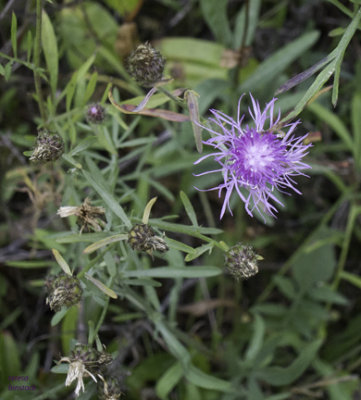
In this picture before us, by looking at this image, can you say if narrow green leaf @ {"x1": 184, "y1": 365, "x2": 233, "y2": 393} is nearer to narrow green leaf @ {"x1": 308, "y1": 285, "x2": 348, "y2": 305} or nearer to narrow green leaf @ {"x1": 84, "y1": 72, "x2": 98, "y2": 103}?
narrow green leaf @ {"x1": 308, "y1": 285, "x2": 348, "y2": 305}

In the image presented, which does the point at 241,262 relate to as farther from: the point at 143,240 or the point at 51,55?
the point at 51,55

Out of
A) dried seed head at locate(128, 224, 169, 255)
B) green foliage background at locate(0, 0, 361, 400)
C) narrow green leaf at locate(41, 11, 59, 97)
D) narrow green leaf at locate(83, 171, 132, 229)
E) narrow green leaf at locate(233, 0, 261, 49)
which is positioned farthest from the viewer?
narrow green leaf at locate(233, 0, 261, 49)

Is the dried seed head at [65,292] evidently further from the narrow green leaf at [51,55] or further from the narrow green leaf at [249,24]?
the narrow green leaf at [249,24]

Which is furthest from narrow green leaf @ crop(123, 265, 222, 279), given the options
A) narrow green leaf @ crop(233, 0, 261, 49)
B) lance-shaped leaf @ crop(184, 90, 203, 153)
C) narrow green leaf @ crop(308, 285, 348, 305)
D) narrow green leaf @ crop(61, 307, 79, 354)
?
narrow green leaf @ crop(233, 0, 261, 49)

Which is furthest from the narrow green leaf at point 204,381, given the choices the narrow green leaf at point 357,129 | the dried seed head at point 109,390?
the narrow green leaf at point 357,129

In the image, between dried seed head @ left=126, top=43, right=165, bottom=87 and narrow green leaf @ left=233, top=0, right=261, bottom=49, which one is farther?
narrow green leaf @ left=233, top=0, right=261, bottom=49

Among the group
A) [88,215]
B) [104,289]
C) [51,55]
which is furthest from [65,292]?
[51,55]
